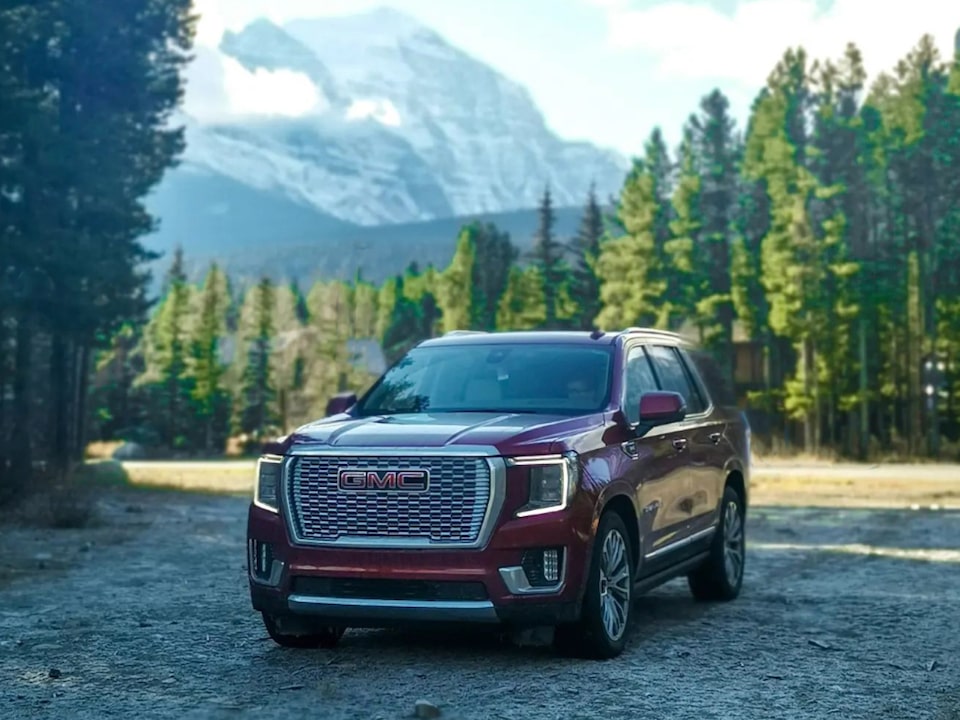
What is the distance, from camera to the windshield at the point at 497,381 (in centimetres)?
847

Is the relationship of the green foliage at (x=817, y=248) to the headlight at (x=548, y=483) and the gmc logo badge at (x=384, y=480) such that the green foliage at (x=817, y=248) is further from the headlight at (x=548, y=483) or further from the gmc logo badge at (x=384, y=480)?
the headlight at (x=548, y=483)

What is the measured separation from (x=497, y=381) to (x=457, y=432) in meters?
1.27

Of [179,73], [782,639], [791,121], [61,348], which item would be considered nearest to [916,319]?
[791,121]

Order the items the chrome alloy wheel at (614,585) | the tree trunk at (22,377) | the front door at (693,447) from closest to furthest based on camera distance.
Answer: the chrome alloy wheel at (614,585) < the front door at (693,447) < the tree trunk at (22,377)

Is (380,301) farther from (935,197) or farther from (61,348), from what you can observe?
(61,348)

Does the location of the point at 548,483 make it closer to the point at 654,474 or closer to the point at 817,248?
the point at 654,474

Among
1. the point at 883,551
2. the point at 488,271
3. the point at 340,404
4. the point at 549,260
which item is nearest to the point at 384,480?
the point at 340,404

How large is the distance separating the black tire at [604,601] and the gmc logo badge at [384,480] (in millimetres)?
1089

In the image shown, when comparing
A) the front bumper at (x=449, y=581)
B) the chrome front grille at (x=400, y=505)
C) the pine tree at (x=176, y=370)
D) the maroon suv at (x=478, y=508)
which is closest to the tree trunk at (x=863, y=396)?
the maroon suv at (x=478, y=508)

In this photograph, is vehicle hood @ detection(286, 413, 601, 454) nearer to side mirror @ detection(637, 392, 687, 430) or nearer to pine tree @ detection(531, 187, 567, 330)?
side mirror @ detection(637, 392, 687, 430)

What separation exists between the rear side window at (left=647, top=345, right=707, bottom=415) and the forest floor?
162 centimetres

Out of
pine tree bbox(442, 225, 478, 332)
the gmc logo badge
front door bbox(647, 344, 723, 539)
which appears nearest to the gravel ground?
front door bbox(647, 344, 723, 539)

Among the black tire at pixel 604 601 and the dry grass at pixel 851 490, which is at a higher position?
the black tire at pixel 604 601

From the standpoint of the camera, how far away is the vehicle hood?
24.1 ft
